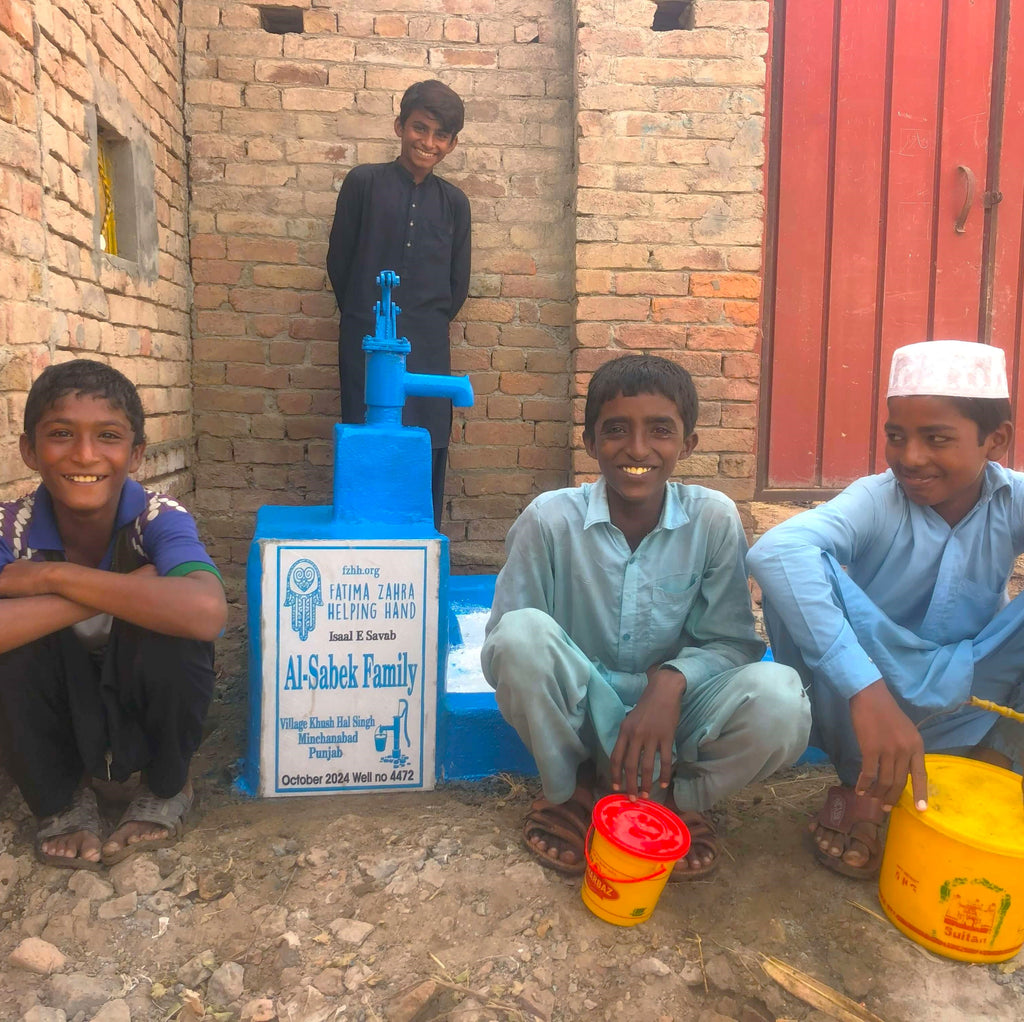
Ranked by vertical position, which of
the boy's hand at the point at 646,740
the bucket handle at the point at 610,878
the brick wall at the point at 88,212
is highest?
the brick wall at the point at 88,212

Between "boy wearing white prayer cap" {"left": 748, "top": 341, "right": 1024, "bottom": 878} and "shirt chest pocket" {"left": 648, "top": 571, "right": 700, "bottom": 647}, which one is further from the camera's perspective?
"shirt chest pocket" {"left": 648, "top": 571, "right": 700, "bottom": 647}

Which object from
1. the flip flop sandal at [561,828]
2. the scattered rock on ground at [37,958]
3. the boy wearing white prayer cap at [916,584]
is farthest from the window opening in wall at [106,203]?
the boy wearing white prayer cap at [916,584]

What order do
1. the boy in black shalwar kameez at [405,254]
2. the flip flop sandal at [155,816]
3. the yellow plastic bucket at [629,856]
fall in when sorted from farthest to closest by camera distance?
the boy in black shalwar kameez at [405,254] → the flip flop sandal at [155,816] → the yellow plastic bucket at [629,856]

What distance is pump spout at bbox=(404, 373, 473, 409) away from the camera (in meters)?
2.25

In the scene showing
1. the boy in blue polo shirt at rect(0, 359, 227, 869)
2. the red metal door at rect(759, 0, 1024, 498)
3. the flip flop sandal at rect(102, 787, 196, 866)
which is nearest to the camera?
the boy in blue polo shirt at rect(0, 359, 227, 869)

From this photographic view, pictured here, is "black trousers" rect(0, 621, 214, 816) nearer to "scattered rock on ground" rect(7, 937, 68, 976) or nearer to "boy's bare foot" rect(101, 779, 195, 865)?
"boy's bare foot" rect(101, 779, 195, 865)

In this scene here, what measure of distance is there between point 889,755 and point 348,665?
1173 mm

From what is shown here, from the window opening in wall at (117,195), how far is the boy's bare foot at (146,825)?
70.9 inches

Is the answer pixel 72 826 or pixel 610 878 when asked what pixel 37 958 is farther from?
pixel 610 878

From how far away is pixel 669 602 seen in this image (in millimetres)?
1934

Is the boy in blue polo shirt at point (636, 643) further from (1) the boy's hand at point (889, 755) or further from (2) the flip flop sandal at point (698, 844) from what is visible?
(1) the boy's hand at point (889, 755)

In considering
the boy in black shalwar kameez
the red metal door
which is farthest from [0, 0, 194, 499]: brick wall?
the red metal door

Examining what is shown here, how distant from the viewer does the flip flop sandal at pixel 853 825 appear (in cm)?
178

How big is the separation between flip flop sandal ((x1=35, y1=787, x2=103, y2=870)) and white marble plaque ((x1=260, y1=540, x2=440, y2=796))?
0.37 meters
